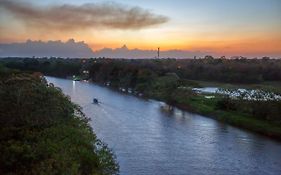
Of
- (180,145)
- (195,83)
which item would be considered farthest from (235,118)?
(195,83)

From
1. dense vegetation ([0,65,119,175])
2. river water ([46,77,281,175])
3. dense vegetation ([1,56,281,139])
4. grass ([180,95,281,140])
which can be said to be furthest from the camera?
dense vegetation ([1,56,281,139])

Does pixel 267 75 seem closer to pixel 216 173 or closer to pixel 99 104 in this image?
pixel 99 104

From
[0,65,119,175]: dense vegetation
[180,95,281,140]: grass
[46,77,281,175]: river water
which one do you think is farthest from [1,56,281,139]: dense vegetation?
[0,65,119,175]: dense vegetation

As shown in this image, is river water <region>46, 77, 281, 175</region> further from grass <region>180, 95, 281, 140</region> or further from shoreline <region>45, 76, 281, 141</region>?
grass <region>180, 95, 281, 140</region>

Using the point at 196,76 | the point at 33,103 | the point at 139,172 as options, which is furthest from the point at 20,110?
the point at 196,76

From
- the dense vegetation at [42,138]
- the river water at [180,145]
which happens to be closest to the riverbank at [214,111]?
the river water at [180,145]

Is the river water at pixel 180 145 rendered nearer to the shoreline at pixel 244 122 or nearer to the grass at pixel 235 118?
the shoreline at pixel 244 122

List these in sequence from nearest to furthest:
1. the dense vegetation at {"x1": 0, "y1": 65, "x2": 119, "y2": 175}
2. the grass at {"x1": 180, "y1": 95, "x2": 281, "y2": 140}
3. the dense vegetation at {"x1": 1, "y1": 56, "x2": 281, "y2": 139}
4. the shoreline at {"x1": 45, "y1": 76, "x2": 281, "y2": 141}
Result: the dense vegetation at {"x1": 0, "y1": 65, "x2": 119, "y2": 175} < the shoreline at {"x1": 45, "y1": 76, "x2": 281, "y2": 141} < the grass at {"x1": 180, "y1": 95, "x2": 281, "y2": 140} < the dense vegetation at {"x1": 1, "y1": 56, "x2": 281, "y2": 139}
